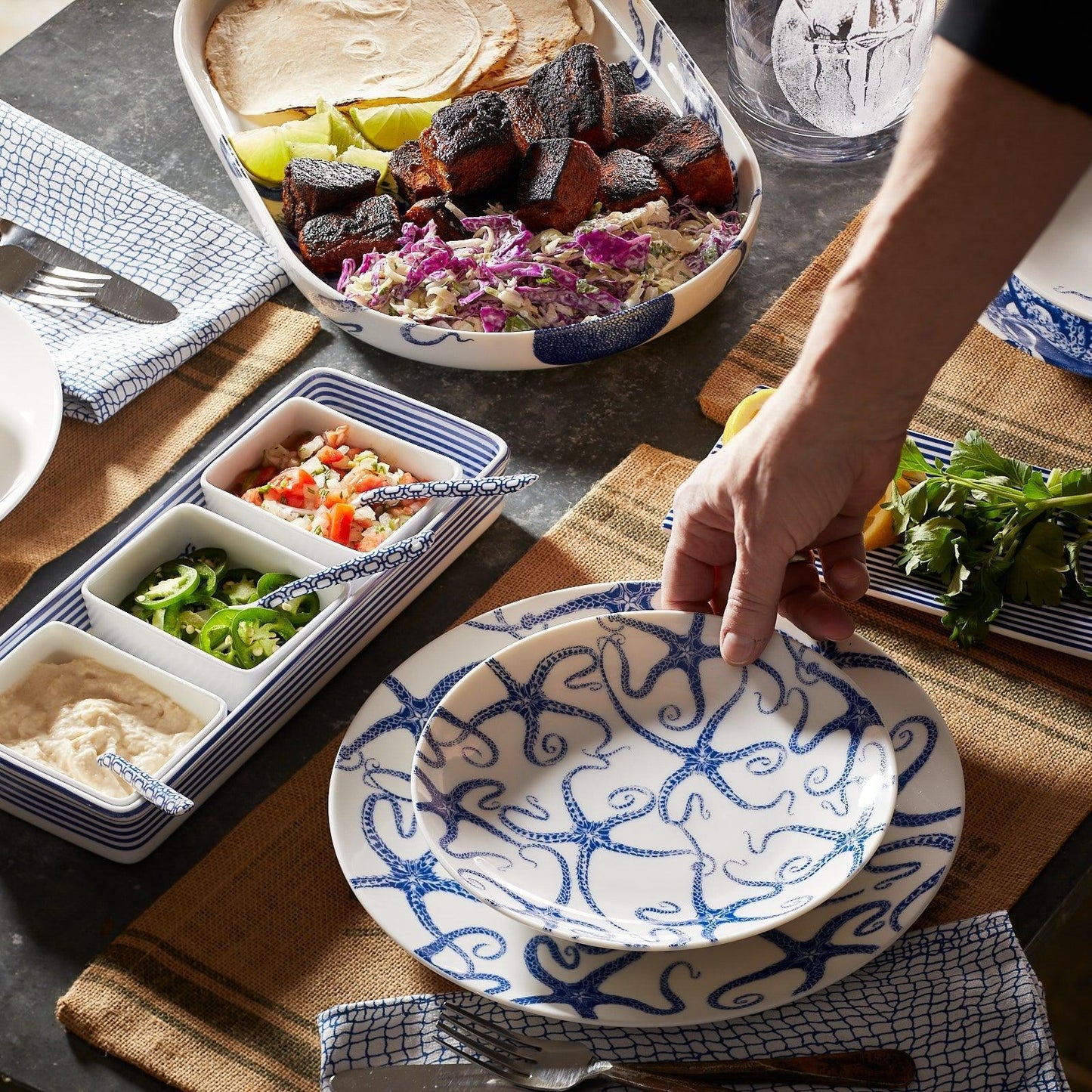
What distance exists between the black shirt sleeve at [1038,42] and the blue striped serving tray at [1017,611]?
54 centimetres

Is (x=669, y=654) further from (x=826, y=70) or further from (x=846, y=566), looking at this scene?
(x=826, y=70)

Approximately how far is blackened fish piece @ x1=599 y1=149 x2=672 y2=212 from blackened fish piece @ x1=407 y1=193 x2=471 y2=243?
21 centimetres

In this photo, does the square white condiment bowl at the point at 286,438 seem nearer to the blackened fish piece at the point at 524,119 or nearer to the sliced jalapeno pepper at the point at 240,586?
the sliced jalapeno pepper at the point at 240,586

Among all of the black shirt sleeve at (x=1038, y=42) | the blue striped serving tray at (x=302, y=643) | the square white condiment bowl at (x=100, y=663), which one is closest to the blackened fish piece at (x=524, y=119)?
the blue striped serving tray at (x=302, y=643)

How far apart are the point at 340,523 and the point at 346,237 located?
20.2 inches

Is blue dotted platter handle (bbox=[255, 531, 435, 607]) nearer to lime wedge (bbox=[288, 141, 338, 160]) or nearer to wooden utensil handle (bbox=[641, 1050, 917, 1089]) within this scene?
wooden utensil handle (bbox=[641, 1050, 917, 1089])

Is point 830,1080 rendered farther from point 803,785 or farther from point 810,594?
point 810,594

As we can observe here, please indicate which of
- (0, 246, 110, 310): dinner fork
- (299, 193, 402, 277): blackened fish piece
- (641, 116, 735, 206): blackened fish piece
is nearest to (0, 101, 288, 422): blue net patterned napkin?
(0, 246, 110, 310): dinner fork

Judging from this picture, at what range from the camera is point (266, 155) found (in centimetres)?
174

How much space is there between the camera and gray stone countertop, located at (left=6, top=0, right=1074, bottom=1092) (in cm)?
106

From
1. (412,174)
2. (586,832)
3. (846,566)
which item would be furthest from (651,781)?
(412,174)

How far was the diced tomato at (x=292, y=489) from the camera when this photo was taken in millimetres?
1325

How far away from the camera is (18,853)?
44.0 inches

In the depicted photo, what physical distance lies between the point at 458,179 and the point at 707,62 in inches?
29.0
